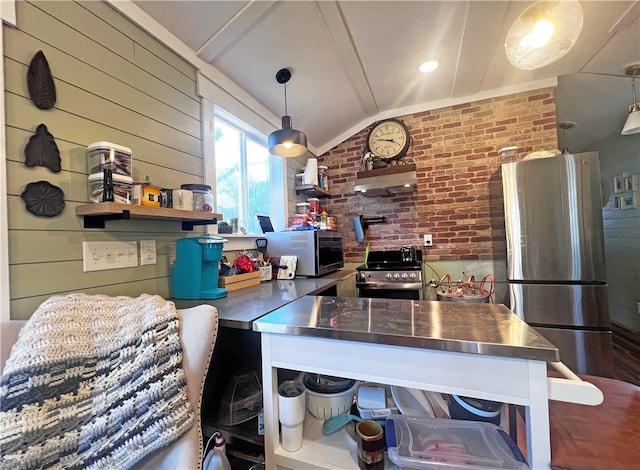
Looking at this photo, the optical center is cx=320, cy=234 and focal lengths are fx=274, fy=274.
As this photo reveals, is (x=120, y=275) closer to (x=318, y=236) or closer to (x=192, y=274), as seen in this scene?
(x=192, y=274)

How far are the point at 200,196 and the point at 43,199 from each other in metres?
0.63

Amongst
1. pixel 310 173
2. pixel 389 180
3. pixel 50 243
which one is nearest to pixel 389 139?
pixel 389 180

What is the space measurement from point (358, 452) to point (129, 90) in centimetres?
Answer: 182

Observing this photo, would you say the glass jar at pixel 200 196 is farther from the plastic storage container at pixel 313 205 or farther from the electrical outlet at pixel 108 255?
the plastic storage container at pixel 313 205

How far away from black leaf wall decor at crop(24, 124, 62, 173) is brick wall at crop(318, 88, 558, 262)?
2721mm

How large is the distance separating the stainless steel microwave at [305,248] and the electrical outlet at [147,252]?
103 centimetres

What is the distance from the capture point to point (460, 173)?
2.92 m

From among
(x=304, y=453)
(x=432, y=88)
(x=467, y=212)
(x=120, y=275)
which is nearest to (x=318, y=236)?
(x=120, y=275)

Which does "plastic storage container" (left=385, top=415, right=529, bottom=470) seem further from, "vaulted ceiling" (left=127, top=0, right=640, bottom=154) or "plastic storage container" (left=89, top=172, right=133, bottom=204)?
"vaulted ceiling" (left=127, top=0, right=640, bottom=154)

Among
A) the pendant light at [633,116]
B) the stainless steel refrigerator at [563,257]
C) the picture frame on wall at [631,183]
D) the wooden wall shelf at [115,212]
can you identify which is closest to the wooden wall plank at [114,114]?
the wooden wall shelf at [115,212]

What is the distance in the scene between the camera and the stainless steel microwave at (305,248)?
222 cm

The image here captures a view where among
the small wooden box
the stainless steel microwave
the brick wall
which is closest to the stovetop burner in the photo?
the brick wall

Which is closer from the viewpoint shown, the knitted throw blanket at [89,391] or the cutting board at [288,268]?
the knitted throw blanket at [89,391]

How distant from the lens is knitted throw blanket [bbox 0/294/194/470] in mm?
633
